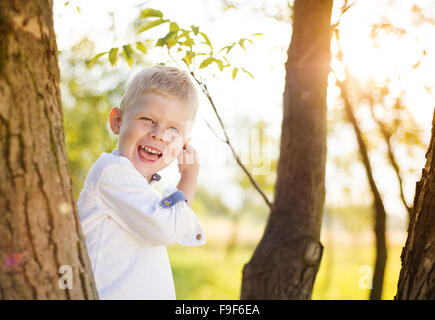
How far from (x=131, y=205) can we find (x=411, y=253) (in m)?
1.36

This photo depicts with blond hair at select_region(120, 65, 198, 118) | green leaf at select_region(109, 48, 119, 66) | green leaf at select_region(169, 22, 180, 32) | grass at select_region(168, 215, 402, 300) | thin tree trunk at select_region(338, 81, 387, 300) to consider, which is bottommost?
grass at select_region(168, 215, 402, 300)

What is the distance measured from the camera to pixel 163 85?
2.52 m

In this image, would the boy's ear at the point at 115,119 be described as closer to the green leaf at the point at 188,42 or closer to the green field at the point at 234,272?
the green leaf at the point at 188,42

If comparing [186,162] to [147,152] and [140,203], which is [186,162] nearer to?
[147,152]

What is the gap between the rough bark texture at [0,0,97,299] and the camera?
144cm

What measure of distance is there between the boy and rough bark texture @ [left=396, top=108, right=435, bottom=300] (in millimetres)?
1057

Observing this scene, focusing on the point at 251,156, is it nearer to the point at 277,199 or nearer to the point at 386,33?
the point at 277,199

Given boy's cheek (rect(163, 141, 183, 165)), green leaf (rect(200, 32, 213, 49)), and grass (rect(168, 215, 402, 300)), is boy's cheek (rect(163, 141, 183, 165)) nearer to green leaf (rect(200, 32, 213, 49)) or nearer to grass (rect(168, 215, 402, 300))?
green leaf (rect(200, 32, 213, 49))

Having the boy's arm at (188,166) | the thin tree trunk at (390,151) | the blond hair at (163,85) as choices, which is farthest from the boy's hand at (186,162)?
the thin tree trunk at (390,151)

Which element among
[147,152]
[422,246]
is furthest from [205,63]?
[422,246]

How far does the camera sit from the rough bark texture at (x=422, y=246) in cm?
195

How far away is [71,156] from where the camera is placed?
1755cm

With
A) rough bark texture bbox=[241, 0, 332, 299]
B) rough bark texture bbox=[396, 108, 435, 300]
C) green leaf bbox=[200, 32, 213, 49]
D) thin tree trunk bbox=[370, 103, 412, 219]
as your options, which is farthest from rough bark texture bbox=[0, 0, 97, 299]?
thin tree trunk bbox=[370, 103, 412, 219]

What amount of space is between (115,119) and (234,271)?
87.8 feet
